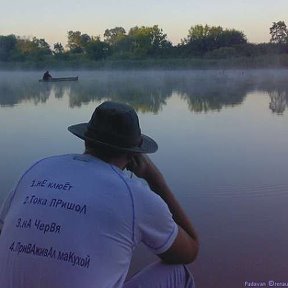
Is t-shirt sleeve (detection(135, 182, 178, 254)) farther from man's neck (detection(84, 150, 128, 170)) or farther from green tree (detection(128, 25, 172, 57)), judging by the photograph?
green tree (detection(128, 25, 172, 57))

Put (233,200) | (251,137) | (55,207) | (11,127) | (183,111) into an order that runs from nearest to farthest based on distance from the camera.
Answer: (55,207), (233,200), (251,137), (11,127), (183,111)

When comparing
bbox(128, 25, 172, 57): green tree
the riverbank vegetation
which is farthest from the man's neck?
bbox(128, 25, 172, 57): green tree

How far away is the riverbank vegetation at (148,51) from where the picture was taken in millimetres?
58375

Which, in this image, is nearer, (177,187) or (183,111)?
(177,187)

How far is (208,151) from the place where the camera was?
21.2ft

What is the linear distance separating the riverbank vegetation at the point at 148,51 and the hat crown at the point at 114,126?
181 ft

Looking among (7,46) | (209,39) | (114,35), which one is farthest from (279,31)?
(7,46)

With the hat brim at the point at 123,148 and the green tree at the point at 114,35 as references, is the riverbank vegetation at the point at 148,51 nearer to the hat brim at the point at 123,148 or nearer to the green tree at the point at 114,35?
the green tree at the point at 114,35

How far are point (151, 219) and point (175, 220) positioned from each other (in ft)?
1.15

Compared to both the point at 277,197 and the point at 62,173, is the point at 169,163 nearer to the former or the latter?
the point at 277,197

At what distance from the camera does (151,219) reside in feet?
5.19

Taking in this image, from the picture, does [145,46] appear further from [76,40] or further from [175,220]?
[175,220]

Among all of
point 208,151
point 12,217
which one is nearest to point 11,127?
point 208,151

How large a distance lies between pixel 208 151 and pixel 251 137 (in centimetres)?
138
